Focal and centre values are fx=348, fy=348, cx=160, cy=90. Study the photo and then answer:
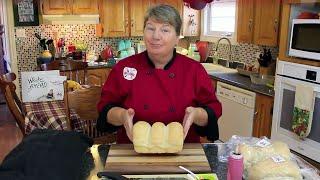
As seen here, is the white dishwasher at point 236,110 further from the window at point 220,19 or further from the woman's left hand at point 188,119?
the woman's left hand at point 188,119

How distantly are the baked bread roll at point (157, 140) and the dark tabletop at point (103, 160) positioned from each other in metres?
0.15

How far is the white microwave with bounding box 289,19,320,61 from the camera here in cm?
250

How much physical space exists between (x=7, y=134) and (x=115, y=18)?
6.55 feet

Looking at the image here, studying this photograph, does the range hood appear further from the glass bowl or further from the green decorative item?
the green decorative item

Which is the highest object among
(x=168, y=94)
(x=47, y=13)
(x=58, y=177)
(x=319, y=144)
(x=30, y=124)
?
(x=47, y=13)

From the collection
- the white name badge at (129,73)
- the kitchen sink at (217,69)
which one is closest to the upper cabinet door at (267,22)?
the kitchen sink at (217,69)

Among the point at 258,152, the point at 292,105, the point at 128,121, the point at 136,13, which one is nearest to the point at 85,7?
the point at 136,13

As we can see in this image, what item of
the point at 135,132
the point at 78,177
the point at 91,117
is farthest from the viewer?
the point at 91,117

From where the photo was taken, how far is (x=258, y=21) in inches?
135

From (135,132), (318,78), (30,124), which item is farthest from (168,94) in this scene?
(318,78)

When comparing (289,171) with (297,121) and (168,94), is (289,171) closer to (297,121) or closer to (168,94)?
(168,94)

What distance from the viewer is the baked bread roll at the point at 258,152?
3.82 feet

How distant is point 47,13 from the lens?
4367 millimetres

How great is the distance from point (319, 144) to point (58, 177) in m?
2.08
